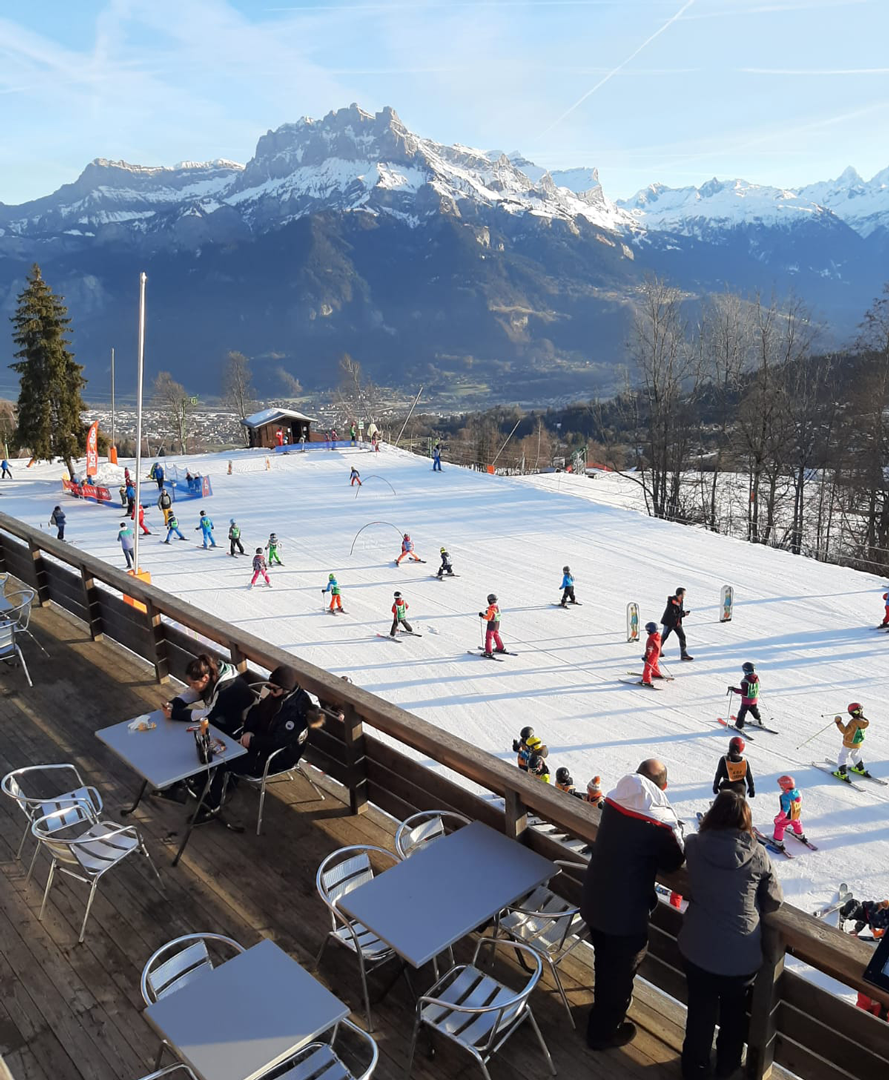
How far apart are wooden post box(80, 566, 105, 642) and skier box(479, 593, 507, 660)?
10.5 metres

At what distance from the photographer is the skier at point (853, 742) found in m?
12.4

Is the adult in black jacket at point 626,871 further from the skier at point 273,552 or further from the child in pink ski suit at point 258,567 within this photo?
the skier at point 273,552

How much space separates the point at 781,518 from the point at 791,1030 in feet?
146

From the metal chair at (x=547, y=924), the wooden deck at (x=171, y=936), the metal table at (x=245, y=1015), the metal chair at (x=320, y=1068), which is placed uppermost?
the metal table at (x=245, y=1015)

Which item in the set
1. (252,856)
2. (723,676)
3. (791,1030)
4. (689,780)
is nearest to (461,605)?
(723,676)

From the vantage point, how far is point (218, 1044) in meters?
2.83

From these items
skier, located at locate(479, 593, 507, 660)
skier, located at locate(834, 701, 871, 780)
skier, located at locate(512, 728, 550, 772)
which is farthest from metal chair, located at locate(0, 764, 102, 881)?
skier, located at locate(479, 593, 507, 660)

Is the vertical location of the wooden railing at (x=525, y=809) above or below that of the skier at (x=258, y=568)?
above

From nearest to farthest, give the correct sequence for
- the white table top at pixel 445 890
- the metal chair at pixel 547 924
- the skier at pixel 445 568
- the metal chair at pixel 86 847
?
1. the white table top at pixel 445 890
2. the metal chair at pixel 547 924
3. the metal chair at pixel 86 847
4. the skier at pixel 445 568

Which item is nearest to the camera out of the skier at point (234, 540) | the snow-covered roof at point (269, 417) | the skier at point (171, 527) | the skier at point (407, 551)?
the skier at point (407, 551)

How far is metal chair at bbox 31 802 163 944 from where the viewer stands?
429cm

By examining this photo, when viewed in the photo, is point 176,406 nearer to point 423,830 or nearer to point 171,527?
point 171,527

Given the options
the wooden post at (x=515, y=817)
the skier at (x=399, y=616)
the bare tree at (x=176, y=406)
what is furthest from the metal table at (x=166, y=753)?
the bare tree at (x=176, y=406)

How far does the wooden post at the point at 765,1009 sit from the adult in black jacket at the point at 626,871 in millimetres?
457
